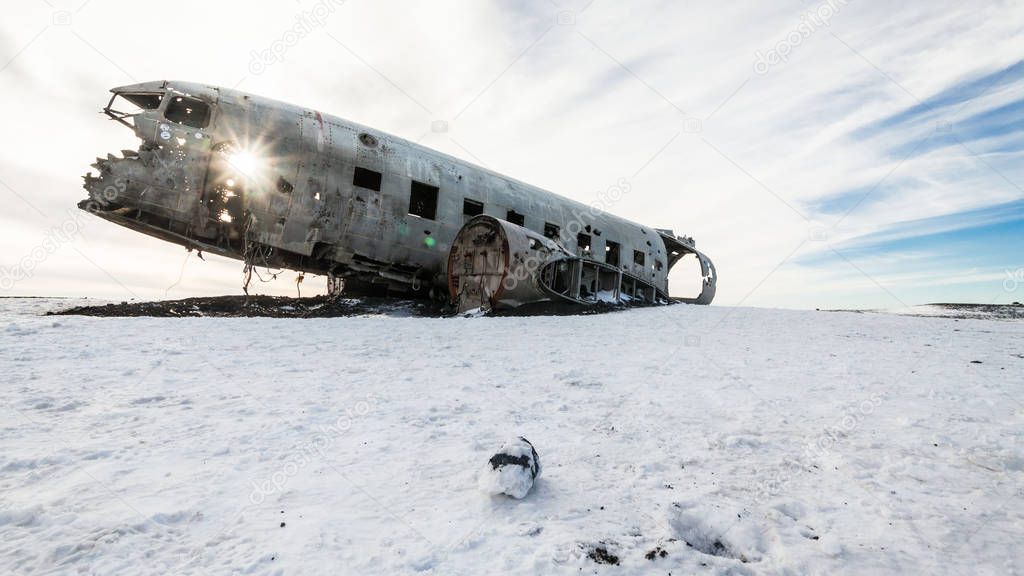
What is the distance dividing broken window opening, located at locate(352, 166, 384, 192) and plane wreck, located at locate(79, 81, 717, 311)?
0.03 metres

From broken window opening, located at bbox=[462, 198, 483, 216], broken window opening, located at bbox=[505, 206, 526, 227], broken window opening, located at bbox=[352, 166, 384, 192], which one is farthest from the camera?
broken window opening, located at bbox=[505, 206, 526, 227]

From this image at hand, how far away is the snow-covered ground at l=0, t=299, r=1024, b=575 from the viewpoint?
245cm

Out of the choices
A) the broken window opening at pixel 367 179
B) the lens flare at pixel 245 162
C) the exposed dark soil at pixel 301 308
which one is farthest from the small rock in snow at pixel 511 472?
the broken window opening at pixel 367 179

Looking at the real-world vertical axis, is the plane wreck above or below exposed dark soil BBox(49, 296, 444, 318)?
above

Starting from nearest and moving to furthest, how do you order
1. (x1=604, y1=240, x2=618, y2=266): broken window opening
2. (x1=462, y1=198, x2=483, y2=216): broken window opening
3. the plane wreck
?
the plane wreck < (x1=462, y1=198, x2=483, y2=216): broken window opening < (x1=604, y1=240, x2=618, y2=266): broken window opening

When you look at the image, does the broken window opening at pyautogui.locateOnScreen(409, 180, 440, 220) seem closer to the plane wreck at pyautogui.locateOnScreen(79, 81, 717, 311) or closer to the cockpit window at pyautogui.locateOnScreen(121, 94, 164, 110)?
the plane wreck at pyautogui.locateOnScreen(79, 81, 717, 311)

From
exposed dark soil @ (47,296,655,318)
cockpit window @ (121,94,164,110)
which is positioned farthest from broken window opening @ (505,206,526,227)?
cockpit window @ (121,94,164,110)

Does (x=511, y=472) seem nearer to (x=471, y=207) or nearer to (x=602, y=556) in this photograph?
(x=602, y=556)

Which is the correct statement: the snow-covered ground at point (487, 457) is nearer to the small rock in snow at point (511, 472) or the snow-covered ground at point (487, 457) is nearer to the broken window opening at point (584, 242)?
the small rock in snow at point (511, 472)

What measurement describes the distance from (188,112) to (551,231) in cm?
1141

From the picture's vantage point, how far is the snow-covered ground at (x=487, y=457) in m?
2.45

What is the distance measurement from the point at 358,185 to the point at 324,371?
8.35m

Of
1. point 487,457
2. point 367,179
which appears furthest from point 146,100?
point 487,457

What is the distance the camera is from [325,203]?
12.6 metres
